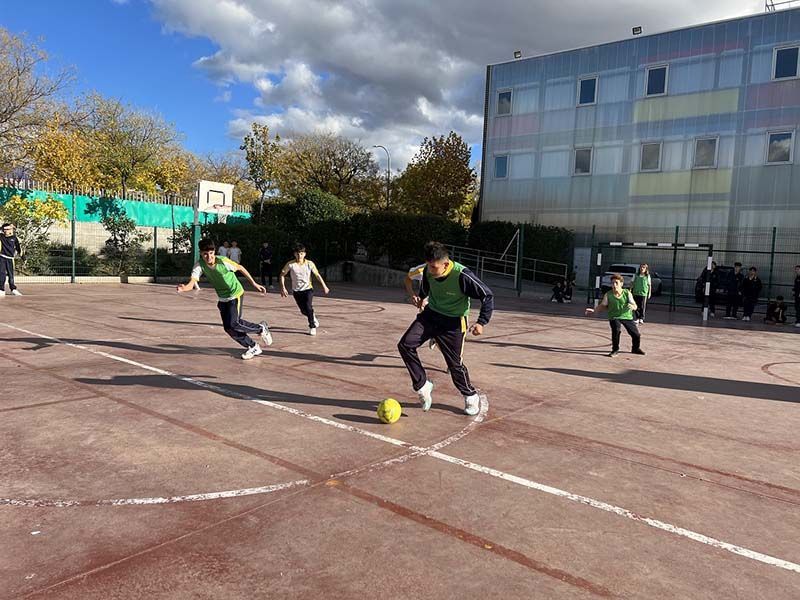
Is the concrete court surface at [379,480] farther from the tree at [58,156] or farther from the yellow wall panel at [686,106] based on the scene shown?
the yellow wall panel at [686,106]

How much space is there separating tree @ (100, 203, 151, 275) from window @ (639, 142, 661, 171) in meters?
23.7

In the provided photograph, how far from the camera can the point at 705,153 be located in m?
27.3

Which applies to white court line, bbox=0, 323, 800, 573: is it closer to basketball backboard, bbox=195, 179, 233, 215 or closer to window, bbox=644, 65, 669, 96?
basketball backboard, bbox=195, 179, 233, 215

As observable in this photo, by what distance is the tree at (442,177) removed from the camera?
40.1 metres

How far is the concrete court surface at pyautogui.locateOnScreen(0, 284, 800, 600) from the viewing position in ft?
10.1

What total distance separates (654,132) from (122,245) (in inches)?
986

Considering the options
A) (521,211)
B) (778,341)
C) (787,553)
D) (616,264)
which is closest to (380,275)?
(521,211)

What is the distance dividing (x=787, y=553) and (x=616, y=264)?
84.4 ft

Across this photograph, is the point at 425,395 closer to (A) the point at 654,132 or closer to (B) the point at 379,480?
(B) the point at 379,480

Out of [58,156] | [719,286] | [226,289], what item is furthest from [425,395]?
[58,156]

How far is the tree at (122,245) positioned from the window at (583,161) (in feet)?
71.2

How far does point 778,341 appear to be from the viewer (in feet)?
44.3

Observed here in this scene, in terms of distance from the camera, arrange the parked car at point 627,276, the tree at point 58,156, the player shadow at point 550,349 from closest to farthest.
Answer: the player shadow at point 550,349, the tree at point 58,156, the parked car at point 627,276

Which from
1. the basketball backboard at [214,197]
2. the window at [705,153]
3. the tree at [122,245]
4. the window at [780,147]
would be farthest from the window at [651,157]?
the tree at [122,245]
